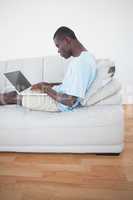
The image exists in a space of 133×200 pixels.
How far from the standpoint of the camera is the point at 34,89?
1450 millimetres

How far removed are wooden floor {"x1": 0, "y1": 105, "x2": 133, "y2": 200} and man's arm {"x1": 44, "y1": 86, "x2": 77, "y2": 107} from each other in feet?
1.47

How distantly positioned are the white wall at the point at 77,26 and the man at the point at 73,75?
1.53 meters

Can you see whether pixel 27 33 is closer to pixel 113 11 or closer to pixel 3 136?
pixel 113 11

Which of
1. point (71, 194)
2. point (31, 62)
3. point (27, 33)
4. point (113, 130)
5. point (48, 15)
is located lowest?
point (71, 194)

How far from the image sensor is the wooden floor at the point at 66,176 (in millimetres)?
1012

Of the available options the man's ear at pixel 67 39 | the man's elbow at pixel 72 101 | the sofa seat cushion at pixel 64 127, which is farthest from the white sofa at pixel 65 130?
the man's ear at pixel 67 39

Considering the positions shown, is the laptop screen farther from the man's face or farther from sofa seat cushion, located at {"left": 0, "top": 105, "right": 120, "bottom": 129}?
the man's face

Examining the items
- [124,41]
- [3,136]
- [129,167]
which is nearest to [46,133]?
[3,136]

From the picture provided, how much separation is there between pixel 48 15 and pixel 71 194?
257 cm

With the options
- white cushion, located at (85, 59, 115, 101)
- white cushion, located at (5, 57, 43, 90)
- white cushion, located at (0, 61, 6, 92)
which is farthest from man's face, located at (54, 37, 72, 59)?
white cushion, located at (0, 61, 6, 92)

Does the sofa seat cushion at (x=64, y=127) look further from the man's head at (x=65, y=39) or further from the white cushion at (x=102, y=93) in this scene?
the man's head at (x=65, y=39)

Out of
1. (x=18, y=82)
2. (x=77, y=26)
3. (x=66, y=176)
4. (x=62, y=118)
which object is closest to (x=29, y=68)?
(x=18, y=82)

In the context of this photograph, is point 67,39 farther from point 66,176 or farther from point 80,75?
point 66,176

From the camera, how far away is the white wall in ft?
8.68
